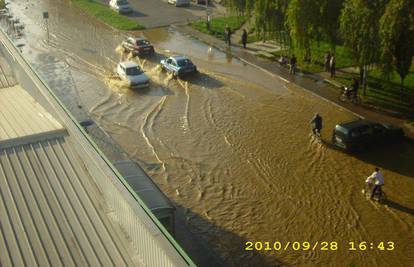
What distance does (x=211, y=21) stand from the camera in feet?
132

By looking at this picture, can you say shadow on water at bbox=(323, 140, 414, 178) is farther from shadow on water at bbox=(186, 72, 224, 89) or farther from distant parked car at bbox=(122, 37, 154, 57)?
distant parked car at bbox=(122, 37, 154, 57)

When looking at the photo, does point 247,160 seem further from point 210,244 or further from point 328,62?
point 328,62

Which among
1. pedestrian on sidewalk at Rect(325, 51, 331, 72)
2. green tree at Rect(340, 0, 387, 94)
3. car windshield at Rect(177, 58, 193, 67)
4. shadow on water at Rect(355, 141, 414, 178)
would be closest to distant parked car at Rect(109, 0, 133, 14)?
car windshield at Rect(177, 58, 193, 67)

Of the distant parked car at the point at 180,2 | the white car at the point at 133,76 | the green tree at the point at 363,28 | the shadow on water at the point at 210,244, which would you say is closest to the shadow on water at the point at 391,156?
the green tree at the point at 363,28

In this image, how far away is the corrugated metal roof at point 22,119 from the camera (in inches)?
503

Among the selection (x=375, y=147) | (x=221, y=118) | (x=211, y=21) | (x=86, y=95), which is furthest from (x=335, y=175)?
(x=211, y=21)

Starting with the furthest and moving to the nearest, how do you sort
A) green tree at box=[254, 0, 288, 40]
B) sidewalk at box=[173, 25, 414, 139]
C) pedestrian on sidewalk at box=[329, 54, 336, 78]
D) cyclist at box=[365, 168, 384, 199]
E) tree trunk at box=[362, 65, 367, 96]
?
green tree at box=[254, 0, 288, 40] < pedestrian on sidewalk at box=[329, 54, 336, 78] < tree trunk at box=[362, 65, 367, 96] < sidewalk at box=[173, 25, 414, 139] < cyclist at box=[365, 168, 384, 199]

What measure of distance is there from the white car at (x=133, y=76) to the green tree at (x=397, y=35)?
501 inches

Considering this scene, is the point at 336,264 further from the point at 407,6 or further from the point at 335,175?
the point at 407,6

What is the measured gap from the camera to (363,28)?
69.2 ft

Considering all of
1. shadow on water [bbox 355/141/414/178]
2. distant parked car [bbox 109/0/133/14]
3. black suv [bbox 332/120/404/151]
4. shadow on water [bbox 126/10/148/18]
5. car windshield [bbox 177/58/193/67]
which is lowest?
shadow on water [bbox 355/141/414/178]

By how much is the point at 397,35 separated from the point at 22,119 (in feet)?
50.1

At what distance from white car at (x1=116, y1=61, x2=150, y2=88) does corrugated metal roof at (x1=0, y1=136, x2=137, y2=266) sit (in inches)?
584

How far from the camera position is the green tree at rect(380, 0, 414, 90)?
64.6 ft
